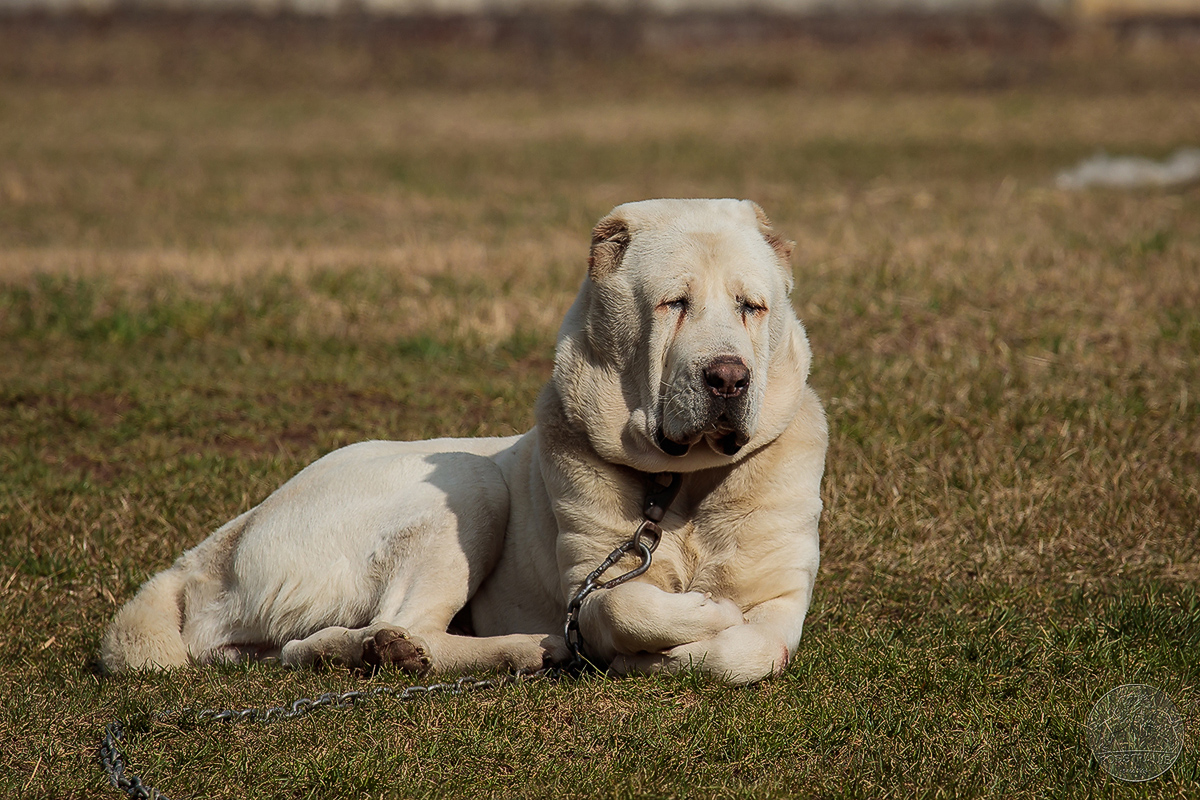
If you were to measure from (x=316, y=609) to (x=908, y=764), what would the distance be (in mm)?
2111

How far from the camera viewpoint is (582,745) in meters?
3.51

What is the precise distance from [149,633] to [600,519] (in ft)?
5.76

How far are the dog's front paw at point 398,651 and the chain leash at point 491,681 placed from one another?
0.09 m

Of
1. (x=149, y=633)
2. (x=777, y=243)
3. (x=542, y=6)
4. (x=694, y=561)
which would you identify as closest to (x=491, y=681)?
(x=694, y=561)

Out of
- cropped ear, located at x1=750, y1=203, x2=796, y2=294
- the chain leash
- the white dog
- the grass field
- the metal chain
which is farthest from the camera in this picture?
cropped ear, located at x1=750, y1=203, x2=796, y2=294

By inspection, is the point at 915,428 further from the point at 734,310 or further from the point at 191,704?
the point at 191,704

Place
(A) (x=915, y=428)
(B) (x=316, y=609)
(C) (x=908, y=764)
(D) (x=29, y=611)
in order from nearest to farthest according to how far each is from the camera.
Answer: (C) (x=908, y=764) → (B) (x=316, y=609) → (D) (x=29, y=611) → (A) (x=915, y=428)

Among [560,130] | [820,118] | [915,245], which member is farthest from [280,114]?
Answer: [915,245]

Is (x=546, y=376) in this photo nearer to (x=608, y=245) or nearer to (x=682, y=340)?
(x=608, y=245)

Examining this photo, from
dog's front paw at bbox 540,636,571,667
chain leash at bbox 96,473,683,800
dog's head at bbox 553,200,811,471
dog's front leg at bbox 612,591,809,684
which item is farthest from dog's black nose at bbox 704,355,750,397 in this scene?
dog's front paw at bbox 540,636,571,667

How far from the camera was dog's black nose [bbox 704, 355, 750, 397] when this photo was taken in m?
3.57

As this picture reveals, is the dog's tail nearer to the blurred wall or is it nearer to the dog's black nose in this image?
the dog's black nose

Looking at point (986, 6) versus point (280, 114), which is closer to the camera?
point (280, 114)

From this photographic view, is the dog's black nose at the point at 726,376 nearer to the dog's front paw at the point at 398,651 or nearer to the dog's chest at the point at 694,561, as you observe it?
the dog's chest at the point at 694,561
